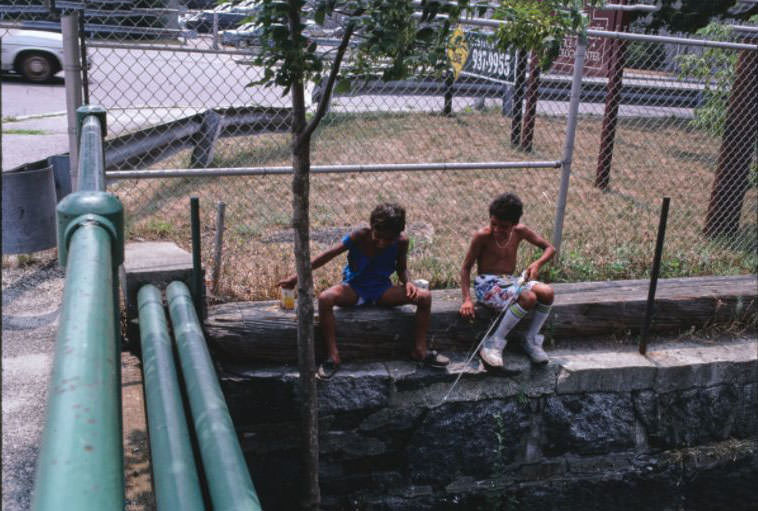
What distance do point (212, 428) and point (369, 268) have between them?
70.0 inches

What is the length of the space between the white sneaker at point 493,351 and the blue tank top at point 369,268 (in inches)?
25.6

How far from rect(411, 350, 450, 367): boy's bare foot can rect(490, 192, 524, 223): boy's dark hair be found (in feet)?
2.70

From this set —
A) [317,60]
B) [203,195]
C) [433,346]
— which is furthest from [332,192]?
[317,60]

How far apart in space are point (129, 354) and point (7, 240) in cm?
115

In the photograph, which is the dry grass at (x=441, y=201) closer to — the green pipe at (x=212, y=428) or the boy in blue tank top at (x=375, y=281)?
the boy in blue tank top at (x=375, y=281)

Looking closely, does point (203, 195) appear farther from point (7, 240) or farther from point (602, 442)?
point (602, 442)

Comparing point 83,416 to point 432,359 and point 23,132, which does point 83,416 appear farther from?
point 23,132

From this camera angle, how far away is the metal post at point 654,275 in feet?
14.1

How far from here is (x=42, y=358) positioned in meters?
3.48

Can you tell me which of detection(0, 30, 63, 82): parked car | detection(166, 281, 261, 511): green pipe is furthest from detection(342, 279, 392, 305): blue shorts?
detection(0, 30, 63, 82): parked car

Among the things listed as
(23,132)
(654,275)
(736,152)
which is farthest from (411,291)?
(23,132)

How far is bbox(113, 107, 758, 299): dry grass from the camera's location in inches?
201

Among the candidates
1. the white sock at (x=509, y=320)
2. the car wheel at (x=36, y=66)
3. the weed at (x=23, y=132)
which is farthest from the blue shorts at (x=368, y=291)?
the car wheel at (x=36, y=66)

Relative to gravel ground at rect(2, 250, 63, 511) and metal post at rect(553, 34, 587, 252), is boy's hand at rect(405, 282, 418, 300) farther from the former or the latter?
gravel ground at rect(2, 250, 63, 511)
